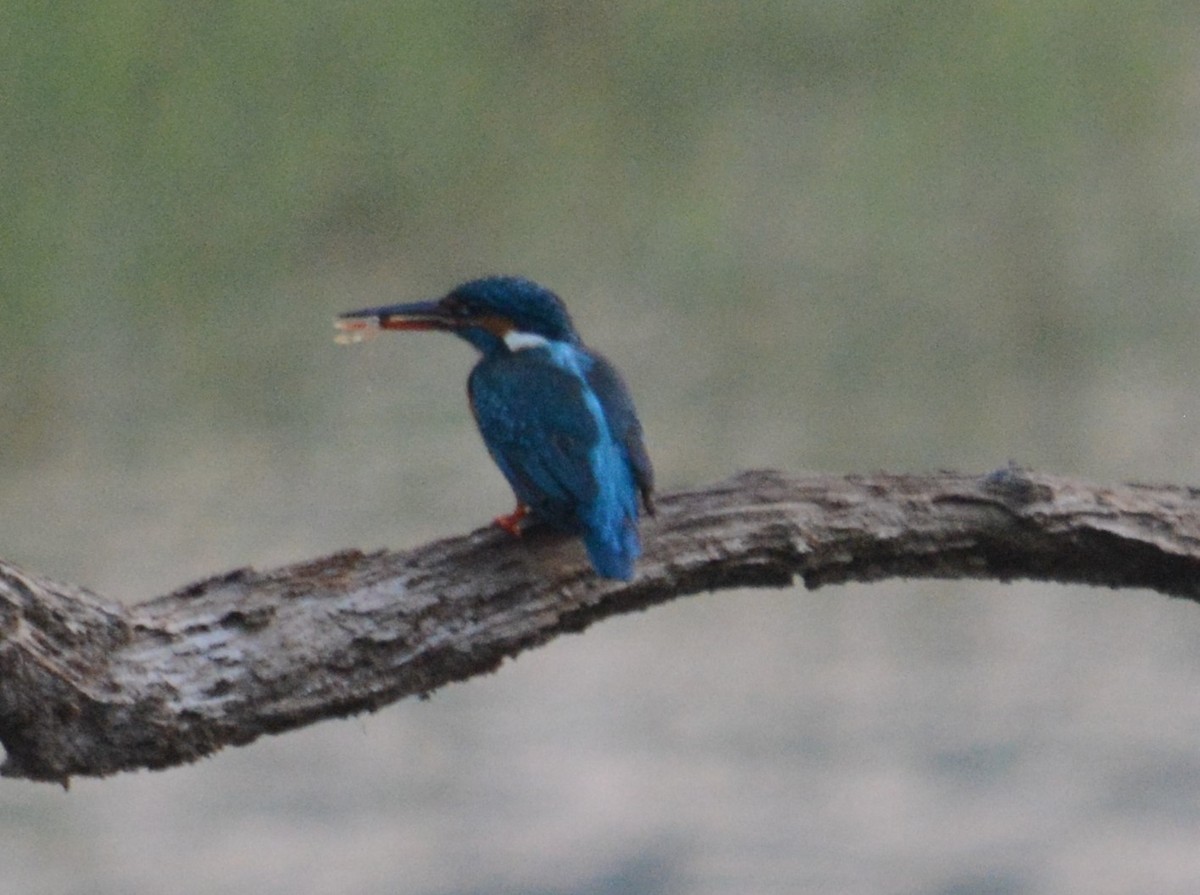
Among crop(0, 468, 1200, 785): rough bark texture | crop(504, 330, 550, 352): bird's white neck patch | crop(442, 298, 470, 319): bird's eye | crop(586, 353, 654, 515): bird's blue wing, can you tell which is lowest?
crop(0, 468, 1200, 785): rough bark texture

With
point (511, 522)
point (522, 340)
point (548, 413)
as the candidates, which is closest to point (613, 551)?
point (511, 522)

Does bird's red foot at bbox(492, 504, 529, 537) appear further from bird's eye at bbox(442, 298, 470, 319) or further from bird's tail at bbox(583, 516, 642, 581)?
bird's eye at bbox(442, 298, 470, 319)

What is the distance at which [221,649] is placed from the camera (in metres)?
1.48

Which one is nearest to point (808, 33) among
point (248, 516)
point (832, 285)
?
point (832, 285)

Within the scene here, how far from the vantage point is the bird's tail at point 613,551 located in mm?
1567

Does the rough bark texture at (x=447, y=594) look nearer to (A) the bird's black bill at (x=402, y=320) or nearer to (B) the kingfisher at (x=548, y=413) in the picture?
(B) the kingfisher at (x=548, y=413)

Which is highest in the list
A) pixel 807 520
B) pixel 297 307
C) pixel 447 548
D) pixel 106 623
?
pixel 297 307

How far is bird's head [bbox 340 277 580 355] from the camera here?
191cm

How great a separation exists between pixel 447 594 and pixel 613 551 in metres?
0.14

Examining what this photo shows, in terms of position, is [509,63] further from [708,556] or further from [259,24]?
[708,556]

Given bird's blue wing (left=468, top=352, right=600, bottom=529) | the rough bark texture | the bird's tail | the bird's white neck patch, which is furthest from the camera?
the bird's white neck patch

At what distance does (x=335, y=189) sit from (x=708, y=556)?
150 cm

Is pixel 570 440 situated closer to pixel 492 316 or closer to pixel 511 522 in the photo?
pixel 511 522

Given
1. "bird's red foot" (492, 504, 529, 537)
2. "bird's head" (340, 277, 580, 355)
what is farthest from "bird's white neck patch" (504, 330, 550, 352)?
"bird's red foot" (492, 504, 529, 537)
